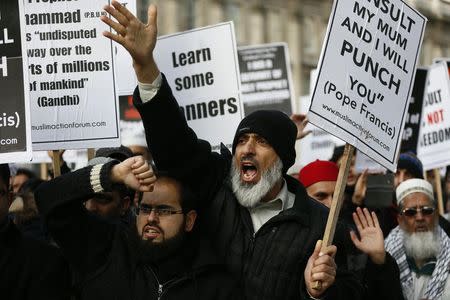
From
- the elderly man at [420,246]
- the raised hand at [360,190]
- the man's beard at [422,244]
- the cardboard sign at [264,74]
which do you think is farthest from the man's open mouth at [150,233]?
the cardboard sign at [264,74]

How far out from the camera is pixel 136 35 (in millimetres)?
5969

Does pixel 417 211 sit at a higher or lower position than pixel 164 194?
lower

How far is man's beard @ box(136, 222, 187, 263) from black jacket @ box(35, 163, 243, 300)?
0.09 feet

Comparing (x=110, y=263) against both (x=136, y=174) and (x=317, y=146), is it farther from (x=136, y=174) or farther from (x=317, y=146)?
(x=317, y=146)

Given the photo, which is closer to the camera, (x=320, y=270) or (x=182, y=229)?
(x=320, y=270)

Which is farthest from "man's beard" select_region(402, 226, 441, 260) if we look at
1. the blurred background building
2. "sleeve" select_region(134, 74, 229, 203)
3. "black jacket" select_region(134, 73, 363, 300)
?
the blurred background building

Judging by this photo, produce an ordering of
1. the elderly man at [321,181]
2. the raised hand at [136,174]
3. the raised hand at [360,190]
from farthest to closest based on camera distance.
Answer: the raised hand at [360,190] → the elderly man at [321,181] → the raised hand at [136,174]

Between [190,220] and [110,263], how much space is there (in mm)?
410

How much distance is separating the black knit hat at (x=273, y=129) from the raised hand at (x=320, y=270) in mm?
640

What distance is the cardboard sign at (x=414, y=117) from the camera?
1152 centimetres

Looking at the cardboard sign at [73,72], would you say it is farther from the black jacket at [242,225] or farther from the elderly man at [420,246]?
the elderly man at [420,246]

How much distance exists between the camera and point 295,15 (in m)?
46.1

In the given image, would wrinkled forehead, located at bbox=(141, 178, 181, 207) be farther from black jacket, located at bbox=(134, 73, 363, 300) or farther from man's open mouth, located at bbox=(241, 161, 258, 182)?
man's open mouth, located at bbox=(241, 161, 258, 182)

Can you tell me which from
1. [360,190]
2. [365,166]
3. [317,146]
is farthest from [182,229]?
[317,146]
